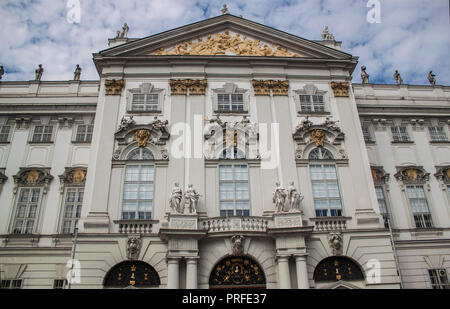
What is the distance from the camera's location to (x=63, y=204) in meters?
20.7

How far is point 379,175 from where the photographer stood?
877 inches

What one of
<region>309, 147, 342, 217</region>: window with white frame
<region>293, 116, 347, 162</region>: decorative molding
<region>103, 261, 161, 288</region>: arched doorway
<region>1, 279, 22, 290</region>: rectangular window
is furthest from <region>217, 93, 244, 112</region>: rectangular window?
<region>1, 279, 22, 290</region>: rectangular window

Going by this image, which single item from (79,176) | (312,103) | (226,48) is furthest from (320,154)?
(79,176)

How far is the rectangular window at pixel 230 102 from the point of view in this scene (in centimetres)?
2088

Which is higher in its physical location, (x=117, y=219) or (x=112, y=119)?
(x=112, y=119)

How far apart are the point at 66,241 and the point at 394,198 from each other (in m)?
17.5

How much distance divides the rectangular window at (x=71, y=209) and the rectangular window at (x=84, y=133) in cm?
304

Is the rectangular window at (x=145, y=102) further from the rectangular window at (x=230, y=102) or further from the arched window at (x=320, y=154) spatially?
the arched window at (x=320, y=154)

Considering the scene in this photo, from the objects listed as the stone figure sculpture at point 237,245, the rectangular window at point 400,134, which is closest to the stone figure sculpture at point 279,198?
the stone figure sculpture at point 237,245

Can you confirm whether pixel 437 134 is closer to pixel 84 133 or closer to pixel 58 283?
pixel 84 133

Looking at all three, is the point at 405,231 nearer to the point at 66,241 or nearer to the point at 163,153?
the point at 163,153

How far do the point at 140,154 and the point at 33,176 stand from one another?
21.5 ft
